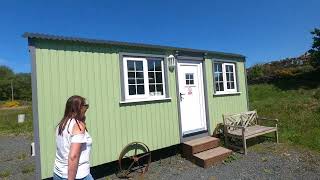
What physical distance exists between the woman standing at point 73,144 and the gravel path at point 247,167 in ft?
12.8

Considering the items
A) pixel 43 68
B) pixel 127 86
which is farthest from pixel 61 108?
pixel 127 86

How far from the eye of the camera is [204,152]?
791 centimetres

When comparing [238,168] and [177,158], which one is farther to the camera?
[177,158]

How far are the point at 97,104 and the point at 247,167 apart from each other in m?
3.87

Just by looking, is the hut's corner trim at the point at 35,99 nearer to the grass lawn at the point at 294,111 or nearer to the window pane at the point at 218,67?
the window pane at the point at 218,67

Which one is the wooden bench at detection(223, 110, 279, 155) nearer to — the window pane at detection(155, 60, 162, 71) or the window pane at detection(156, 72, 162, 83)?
the window pane at detection(156, 72, 162, 83)

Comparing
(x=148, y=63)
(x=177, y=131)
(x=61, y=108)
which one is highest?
(x=148, y=63)

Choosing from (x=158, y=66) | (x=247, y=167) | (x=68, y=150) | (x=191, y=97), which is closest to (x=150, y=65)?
(x=158, y=66)

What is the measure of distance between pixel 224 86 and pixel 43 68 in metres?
6.11

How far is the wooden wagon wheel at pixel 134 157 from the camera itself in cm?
691

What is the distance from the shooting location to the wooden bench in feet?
27.2

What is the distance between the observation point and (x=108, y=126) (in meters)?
6.73

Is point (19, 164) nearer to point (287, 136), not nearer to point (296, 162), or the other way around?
point (296, 162)

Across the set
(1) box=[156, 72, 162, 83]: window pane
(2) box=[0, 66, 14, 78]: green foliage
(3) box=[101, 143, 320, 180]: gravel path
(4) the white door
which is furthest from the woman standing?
(2) box=[0, 66, 14, 78]: green foliage
